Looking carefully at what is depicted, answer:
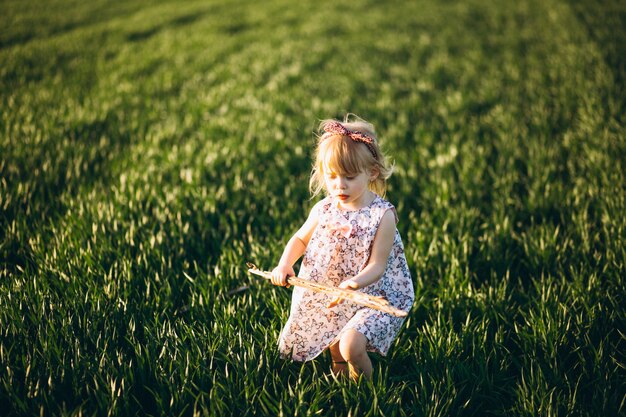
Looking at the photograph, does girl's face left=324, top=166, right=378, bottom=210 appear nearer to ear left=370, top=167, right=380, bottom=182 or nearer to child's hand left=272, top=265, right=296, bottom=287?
ear left=370, top=167, right=380, bottom=182

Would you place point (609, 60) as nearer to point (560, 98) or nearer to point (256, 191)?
point (560, 98)


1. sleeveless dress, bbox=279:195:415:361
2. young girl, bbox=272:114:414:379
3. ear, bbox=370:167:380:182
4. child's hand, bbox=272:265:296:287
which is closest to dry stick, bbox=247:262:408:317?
child's hand, bbox=272:265:296:287

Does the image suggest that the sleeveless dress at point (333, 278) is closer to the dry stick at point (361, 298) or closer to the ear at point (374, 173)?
the ear at point (374, 173)

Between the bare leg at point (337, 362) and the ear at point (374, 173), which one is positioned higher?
the ear at point (374, 173)

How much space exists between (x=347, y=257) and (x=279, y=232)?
1196 millimetres

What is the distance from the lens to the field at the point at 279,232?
2020 millimetres

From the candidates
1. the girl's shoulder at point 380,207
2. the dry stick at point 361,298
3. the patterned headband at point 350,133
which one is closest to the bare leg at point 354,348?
the dry stick at point 361,298

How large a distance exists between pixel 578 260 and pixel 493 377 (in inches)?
46.8

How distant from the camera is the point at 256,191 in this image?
3.85 meters

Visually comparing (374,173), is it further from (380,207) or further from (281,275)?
(281,275)

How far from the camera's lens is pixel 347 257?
2.13m

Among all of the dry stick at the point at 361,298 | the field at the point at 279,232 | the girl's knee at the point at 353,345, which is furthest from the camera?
the field at the point at 279,232

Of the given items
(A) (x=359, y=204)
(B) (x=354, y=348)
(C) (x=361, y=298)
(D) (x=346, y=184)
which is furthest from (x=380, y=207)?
(B) (x=354, y=348)

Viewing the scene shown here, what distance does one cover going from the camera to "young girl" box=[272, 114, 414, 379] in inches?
78.5
